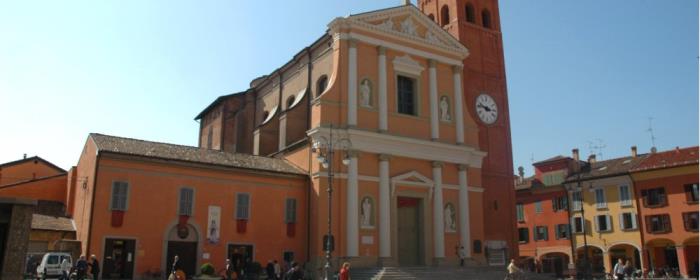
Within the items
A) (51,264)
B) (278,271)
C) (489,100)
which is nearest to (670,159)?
(489,100)

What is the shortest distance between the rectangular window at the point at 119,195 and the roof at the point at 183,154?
1137 mm

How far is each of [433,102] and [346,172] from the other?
6.14 meters

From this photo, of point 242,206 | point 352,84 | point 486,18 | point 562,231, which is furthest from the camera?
point 562,231

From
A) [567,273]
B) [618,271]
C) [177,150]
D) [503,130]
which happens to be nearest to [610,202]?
[567,273]

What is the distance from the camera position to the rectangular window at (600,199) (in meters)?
40.0

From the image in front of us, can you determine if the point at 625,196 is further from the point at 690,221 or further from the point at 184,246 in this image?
the point at 184,246

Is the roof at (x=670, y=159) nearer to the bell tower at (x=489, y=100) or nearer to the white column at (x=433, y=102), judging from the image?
the bell tower at (x=489, y=100)

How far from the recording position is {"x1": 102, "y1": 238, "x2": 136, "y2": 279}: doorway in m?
20.2

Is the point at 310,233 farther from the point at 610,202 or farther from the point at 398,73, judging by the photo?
the point at 610,202

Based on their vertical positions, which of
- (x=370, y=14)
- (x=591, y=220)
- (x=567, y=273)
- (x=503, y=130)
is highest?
(x=370, y=14)

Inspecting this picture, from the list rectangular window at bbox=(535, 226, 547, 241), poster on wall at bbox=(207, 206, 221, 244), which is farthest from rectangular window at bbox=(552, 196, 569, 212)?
poster on wall at bbox=(207, 206, 221, 244)

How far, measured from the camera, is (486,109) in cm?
3203

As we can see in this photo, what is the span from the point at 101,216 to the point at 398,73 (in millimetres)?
14341

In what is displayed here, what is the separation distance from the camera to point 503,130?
106 ft
